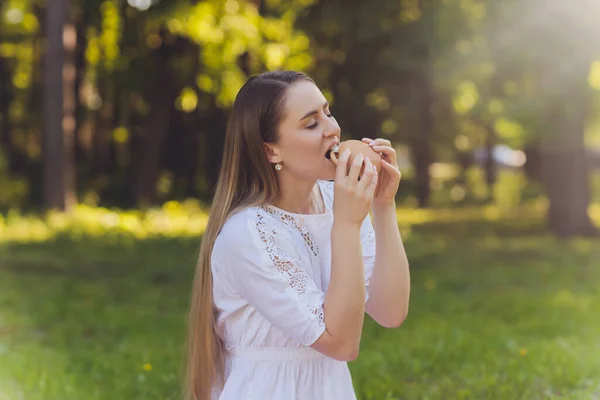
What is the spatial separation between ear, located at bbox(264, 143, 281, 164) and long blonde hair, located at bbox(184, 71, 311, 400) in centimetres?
2

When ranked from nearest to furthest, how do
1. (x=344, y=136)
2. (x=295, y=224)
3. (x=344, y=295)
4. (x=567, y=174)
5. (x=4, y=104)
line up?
(x=344, y=295) → (x=295, y=224) → (x=567, y=174) → (x=344, y=136) → (x=4, y=104)

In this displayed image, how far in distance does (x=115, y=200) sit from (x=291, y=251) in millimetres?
21115

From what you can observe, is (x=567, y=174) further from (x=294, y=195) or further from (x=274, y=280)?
(x=274, y=280)

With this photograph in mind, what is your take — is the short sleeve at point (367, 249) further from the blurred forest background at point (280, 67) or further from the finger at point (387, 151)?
the blurred forest background at point (280, 67)

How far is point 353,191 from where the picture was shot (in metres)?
2.53

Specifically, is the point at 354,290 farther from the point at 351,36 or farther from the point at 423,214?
the point at 423,214

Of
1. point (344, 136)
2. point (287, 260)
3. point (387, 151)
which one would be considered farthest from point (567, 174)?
point (287, 260)

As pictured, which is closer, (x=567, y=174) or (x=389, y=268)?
(x=389, y=268)

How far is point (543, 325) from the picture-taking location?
8.07m

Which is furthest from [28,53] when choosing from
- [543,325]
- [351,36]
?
[543,325]

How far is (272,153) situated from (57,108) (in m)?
15.4

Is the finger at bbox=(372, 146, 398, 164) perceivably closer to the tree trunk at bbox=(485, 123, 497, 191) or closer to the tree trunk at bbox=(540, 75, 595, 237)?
the tree trunk at bbox=(540, 75, 595, 237)

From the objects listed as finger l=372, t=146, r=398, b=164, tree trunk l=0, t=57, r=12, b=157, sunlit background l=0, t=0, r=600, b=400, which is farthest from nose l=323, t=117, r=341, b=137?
tree trunk l=0, t=57, r=12, b=157

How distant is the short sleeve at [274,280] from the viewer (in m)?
2.53
